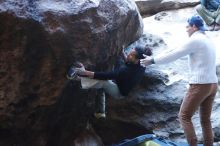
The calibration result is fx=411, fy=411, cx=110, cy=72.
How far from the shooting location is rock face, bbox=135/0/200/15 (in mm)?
9422

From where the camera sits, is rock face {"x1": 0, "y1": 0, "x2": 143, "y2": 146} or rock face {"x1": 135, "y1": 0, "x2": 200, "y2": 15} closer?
rock face {"x1": 0, "y1": 0, "x2": 143, "y2": 146}

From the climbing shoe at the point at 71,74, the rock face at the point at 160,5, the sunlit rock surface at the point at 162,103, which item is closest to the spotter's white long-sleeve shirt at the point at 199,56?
the climbing shoe at the point at 71,74

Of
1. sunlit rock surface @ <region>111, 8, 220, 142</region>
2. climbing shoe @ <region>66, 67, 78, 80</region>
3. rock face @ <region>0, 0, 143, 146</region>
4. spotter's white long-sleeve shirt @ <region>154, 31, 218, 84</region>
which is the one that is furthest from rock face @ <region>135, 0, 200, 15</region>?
climbing shoe @ <region>66, 67, 78, 80</region>

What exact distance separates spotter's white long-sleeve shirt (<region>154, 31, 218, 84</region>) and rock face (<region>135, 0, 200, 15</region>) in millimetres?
5111

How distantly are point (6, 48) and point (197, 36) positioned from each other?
2.02m

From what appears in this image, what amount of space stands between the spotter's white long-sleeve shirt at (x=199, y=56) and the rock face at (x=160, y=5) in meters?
5.11

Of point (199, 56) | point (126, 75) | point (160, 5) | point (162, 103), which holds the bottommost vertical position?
point (162, 103)

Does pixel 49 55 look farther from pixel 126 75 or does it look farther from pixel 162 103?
pixel 162 103

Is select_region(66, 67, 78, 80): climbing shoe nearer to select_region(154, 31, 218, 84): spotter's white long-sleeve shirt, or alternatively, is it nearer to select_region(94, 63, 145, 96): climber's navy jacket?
select_region(94, 63, 145, 96): climber's navy jacket

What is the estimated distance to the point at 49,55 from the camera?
14.7 feet

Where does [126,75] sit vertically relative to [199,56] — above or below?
below

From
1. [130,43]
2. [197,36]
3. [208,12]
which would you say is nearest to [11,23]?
[197,36]

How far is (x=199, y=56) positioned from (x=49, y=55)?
163 centimetres

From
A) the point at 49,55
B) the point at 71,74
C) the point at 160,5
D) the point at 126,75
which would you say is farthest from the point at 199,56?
the point at 160,5
